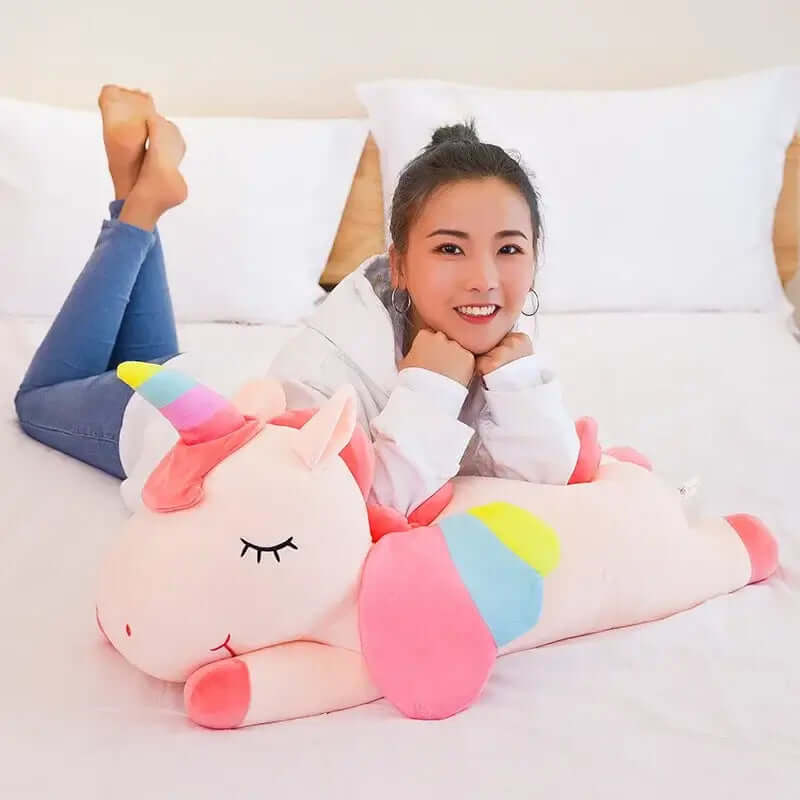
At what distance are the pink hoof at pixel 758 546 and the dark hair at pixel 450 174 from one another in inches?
14.4

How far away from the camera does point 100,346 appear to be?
4.57 feet

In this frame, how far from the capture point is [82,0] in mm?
2105

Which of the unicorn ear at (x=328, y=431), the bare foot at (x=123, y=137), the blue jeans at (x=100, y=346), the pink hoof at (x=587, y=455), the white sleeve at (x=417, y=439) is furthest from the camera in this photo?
the bare foot at (x=123, y=137)

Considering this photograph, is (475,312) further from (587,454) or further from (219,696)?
(219,696)

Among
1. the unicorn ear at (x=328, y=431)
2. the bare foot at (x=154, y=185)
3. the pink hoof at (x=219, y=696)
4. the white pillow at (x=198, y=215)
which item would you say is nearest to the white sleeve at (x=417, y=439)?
the unicorn ear at (x=328, y=431)

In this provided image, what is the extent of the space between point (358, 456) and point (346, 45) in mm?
1591

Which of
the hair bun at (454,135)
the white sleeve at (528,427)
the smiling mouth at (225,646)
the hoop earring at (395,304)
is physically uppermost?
the hair bun at (454,135)

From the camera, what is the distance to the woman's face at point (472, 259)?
955 millimetres

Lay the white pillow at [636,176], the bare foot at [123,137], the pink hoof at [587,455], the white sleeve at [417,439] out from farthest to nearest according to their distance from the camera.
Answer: the white pillow at [636,176] < the bare foot at [123,137] < the pink hoof at [587,455] < the white sleeve at [417,439]

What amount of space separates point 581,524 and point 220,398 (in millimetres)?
346

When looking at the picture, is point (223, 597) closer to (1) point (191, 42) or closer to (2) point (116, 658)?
(2) point (116, 658)

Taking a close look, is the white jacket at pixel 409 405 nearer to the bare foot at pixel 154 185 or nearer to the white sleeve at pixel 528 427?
the white sleeve at pixel 528 427

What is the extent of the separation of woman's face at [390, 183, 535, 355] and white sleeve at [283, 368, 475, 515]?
0.08m

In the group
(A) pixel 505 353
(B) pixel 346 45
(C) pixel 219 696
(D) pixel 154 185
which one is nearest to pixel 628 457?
(A) pixel 505 353
